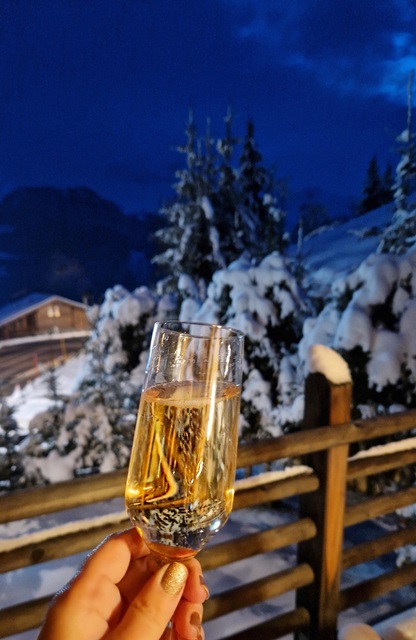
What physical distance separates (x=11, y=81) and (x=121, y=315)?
5475 cm

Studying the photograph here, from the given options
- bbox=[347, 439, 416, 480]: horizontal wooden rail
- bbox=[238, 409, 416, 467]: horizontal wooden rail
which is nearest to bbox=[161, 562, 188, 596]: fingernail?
bbox=[238, 409, 416, 467]: horizontal wooden rail

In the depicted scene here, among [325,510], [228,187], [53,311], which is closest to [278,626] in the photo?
[325,510]

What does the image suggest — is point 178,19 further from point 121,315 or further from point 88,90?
point 121,315

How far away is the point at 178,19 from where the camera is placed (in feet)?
168

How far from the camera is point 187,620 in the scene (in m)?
0.89

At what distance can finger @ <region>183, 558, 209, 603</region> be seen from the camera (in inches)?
33.9

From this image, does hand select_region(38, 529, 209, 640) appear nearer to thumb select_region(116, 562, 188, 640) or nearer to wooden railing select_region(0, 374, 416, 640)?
thumb select_region(116, 562, 188, 640)

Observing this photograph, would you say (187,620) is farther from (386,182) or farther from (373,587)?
(386,182)

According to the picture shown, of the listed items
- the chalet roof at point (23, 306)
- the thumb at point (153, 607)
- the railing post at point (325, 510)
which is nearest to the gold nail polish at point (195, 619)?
the thumb at point (153, 607)

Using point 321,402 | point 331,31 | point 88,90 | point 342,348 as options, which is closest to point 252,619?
point 342,348

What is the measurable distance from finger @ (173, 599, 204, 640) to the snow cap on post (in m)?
1.20

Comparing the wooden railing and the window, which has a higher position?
the window

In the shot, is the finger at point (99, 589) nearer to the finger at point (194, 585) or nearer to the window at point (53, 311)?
the finger at point (194, 585)

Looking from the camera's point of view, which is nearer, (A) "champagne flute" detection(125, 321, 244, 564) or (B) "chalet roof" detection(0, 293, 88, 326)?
(A) "champagne flute" detection(125, 321, 244, 564)
